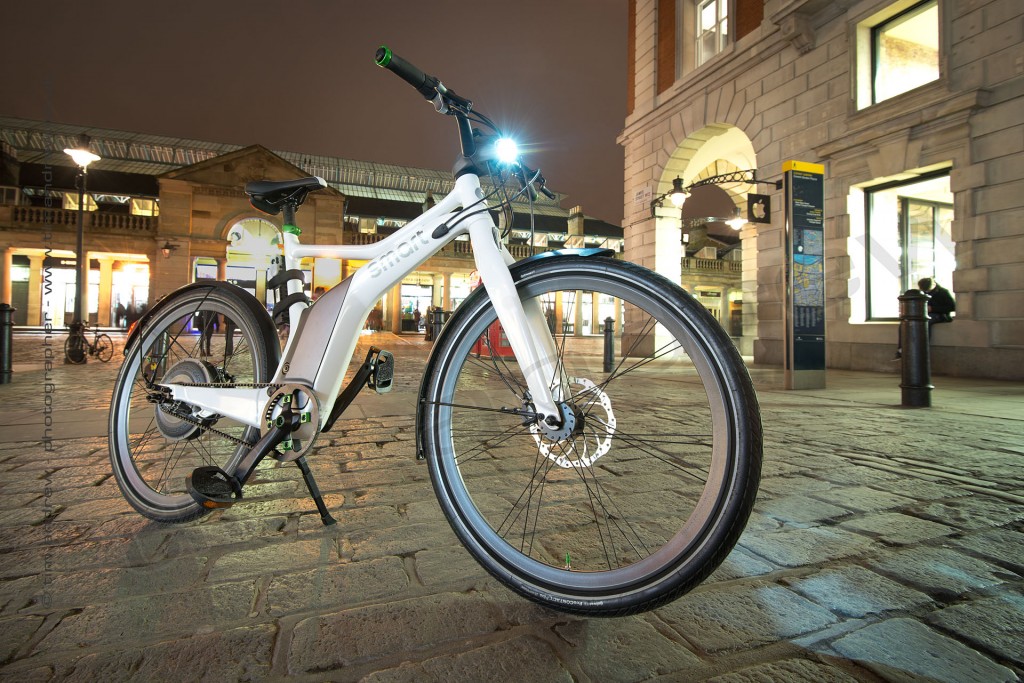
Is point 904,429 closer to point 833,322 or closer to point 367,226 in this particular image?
point 833,322

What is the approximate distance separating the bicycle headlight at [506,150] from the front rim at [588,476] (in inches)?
21.2

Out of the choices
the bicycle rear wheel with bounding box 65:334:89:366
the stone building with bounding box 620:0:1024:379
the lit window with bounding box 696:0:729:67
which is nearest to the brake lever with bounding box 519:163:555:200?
the stone building with bounding box 620:0:1024:379

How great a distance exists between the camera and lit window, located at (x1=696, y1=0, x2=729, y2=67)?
13883 mm

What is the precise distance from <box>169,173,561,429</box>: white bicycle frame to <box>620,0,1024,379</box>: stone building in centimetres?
798

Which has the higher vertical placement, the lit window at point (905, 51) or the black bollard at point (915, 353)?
the lit window at point (905, 51)

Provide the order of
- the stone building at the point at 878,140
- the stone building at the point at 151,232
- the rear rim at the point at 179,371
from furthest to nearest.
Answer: the stone building at the point at 151,232, the stone building at the point at 878,140, the rear rim at the point at 179,371

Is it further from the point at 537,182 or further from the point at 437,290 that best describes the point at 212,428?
the point at 437,290

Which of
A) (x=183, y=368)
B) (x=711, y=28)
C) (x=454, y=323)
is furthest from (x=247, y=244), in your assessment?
(x=454, y=323)

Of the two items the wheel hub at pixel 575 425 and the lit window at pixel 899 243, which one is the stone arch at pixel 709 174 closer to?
the lit window at pixel 899 243

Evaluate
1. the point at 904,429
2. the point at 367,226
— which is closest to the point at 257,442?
the point at 904,429

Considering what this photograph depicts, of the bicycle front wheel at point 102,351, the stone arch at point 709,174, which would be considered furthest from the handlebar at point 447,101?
the bicycle front wheel at point 102,351

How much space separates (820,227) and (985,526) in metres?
6.76

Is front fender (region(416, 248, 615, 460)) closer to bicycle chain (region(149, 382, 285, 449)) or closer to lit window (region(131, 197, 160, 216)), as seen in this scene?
bicycle chain (region(149, 382, 285, 449))

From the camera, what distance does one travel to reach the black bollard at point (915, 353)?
576 cm
